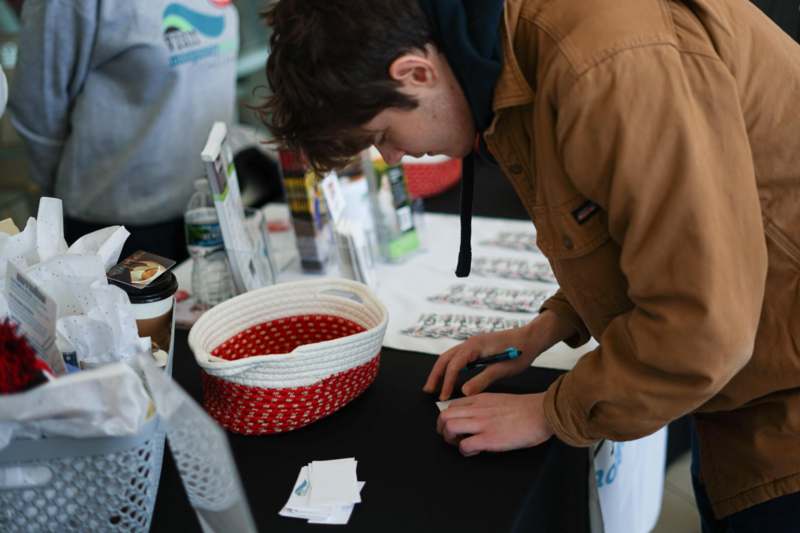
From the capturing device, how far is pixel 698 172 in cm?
75

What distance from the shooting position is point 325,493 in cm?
97

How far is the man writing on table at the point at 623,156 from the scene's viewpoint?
2.52ft

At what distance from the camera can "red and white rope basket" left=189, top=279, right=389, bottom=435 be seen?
1.02 meters

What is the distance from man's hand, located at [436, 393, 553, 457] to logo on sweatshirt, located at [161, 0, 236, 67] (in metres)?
1.25

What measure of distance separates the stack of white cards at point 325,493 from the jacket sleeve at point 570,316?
0.41 meters

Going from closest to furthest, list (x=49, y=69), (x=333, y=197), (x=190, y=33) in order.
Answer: (x=333, y=197)
(x=49, y=69)
(x=190, y=33)

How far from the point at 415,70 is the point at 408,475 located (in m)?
0.50

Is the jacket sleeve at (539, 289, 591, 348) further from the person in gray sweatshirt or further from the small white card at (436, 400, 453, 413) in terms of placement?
the person in gray sweatshirt

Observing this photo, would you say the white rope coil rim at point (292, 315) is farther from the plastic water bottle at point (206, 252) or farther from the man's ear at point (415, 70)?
the man's ear at point (415, 70)

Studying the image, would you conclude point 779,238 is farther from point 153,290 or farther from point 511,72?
point 153,290

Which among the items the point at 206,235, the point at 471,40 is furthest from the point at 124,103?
the point at 471,40

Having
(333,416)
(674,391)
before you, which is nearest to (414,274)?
(333,416)

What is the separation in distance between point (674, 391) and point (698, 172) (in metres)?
0.25

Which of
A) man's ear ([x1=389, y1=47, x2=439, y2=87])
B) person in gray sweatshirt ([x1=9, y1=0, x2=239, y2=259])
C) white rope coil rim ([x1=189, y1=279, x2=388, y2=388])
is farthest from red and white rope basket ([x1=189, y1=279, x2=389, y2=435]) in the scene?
person in gray sweatshirt ([x1=9, y1=0, x2=239, y2=259])
